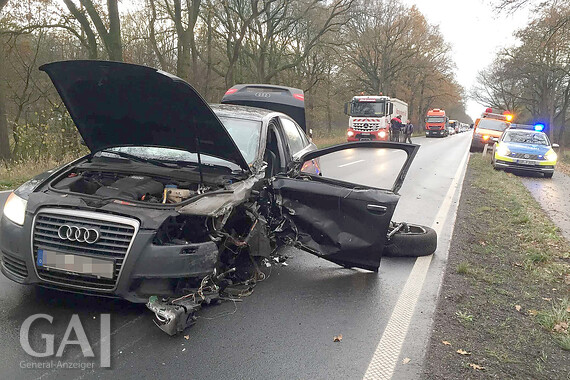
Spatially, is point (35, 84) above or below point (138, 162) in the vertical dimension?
above

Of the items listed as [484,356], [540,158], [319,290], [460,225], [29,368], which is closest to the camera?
[29,368]

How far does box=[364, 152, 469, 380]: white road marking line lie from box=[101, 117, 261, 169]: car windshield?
6.56ft

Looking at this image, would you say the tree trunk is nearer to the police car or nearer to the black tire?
the black tire

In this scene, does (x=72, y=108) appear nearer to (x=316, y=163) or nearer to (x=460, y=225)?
(x=316, y=163)

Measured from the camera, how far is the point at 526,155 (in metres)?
14.3

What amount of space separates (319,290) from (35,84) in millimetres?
16438

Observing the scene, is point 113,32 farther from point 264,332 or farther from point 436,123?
point 436,123

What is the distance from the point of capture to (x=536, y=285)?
456cm

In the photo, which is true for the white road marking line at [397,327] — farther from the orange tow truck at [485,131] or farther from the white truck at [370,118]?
the white truck at [370,118]

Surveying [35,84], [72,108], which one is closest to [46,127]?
[35,84]

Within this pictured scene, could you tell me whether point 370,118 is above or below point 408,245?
above

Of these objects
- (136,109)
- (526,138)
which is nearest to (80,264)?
(136,109)

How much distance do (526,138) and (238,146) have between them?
14.2 metres

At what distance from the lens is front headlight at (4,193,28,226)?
334 cm
